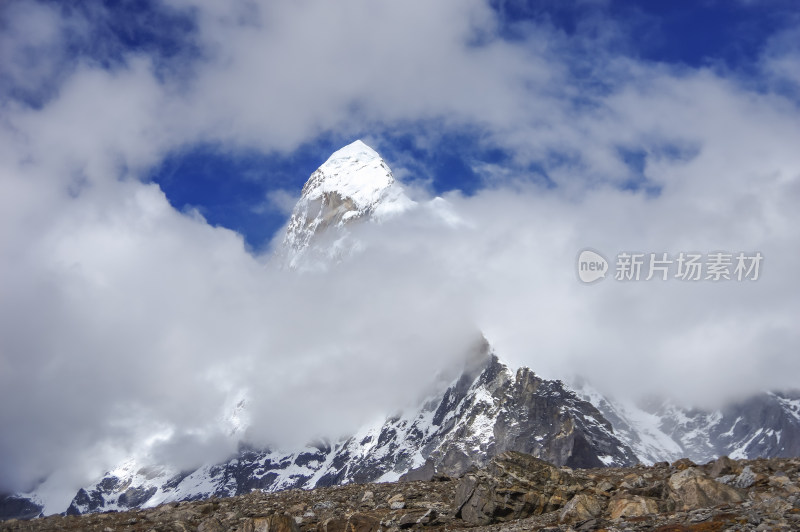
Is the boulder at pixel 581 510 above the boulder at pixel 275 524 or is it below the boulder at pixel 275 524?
above

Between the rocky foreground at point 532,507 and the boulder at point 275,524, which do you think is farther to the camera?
the boulder at point 275,524

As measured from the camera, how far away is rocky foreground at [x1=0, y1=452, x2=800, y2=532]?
19.2 meters

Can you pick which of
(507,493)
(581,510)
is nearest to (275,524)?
(507,493)

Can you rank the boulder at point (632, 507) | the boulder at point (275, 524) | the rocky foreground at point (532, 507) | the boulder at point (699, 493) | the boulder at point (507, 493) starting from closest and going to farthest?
the rocky foreground at point (532, 507) → the boulder at point (632, 507) → the boulder at point (699, 493) → the boulder at point (275, 524) → the boulder at point (507, 493)

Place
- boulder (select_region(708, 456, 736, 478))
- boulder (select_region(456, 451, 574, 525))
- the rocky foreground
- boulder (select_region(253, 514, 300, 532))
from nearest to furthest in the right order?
1. the rocky foreground
2. boulder (select_region(253, 514, 300, 532))
3. boulder (select_region(456, 451, 574, 525))
4. boulder (select_region(708, 456, 736, 478))

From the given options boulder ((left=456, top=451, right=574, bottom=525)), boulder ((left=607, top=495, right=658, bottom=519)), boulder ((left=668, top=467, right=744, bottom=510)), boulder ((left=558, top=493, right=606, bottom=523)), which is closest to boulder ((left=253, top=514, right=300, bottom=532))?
boulder ((left=456, top=451, right=574, bottom=525))

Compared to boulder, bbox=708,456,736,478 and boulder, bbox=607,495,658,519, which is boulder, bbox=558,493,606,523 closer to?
boulder, bbox=607,495,658,519

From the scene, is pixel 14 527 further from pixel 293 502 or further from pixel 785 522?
pixel 785 522

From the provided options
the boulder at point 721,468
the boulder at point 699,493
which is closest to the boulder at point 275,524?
the boulder at point 699,493

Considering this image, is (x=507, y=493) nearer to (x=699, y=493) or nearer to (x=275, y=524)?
(x=699, y=493)

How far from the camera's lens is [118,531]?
1240 inches

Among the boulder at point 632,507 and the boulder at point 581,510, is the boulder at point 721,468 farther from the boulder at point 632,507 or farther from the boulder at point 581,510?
the boulder at point 581,510

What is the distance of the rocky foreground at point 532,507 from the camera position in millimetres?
19234

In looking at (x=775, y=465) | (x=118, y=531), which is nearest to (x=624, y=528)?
(x=775, y=465)
